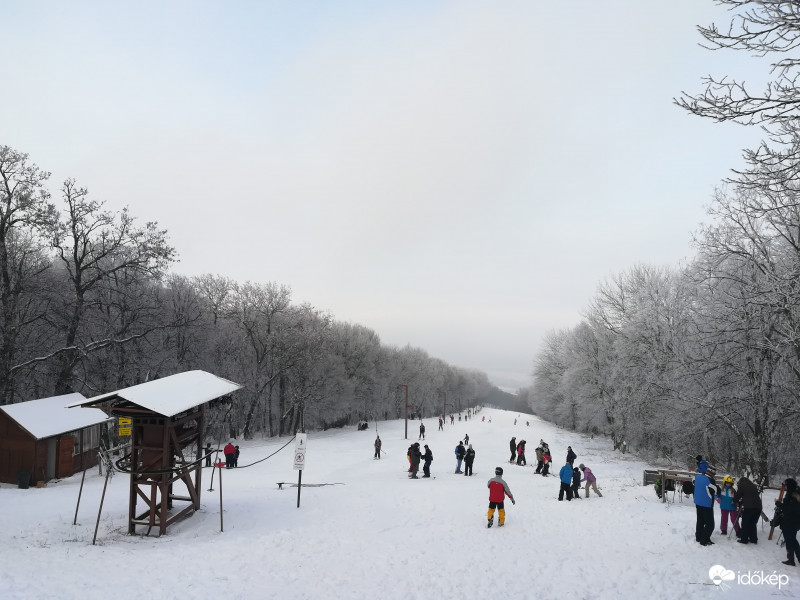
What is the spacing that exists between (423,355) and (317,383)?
74511 mm

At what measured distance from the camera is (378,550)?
11078 millimetres

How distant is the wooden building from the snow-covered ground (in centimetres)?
127

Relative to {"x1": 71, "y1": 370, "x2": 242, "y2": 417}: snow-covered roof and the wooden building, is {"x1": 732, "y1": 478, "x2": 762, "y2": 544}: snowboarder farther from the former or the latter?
the wooden building

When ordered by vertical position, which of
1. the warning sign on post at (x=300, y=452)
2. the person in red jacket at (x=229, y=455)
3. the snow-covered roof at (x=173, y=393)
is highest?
the snow-covered roof at (x=173, y=393)

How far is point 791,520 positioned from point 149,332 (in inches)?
1425

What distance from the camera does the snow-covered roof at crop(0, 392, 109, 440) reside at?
18.7 metres

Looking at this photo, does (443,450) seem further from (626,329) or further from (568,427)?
(568,427)

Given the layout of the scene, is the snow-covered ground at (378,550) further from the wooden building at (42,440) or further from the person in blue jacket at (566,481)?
the wooden building at (42,440)

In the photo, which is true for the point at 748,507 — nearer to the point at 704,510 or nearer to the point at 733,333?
the point at 704,510

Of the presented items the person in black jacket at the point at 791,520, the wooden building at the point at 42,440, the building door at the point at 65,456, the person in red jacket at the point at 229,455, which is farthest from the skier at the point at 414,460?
the building door at the point at 65,456

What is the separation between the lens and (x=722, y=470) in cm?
2095

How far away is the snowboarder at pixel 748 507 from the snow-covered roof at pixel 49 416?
22.2 meters

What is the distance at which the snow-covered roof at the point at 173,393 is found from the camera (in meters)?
11.9

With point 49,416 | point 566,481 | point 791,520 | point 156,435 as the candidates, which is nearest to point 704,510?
point 791,520
